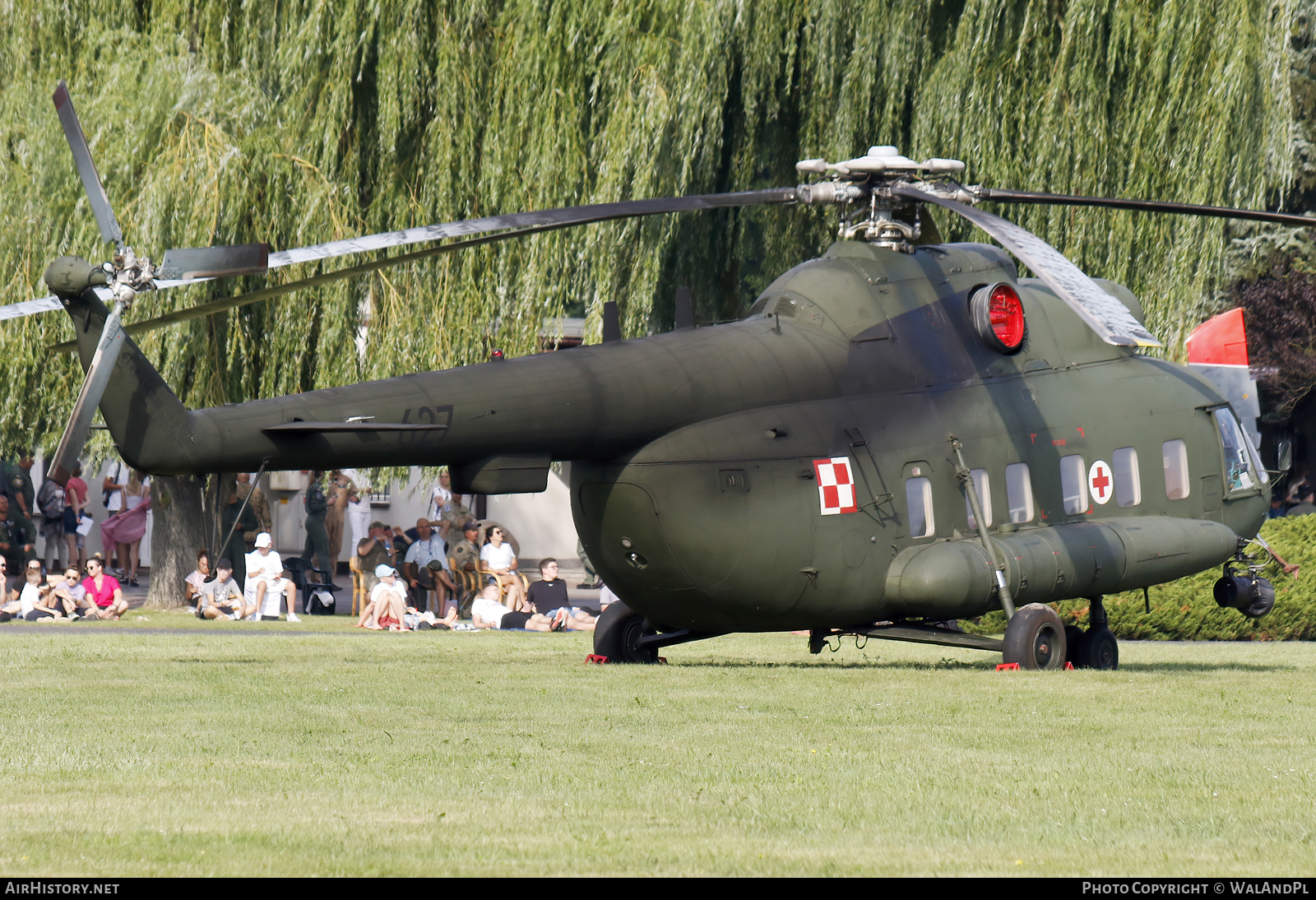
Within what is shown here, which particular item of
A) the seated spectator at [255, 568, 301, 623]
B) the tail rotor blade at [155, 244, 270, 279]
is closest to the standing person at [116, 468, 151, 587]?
the seated spectator at [255, 568, 301, 623]

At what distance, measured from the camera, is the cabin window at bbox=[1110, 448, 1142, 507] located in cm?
1739

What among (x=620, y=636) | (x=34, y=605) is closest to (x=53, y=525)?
(x=34, y=605)

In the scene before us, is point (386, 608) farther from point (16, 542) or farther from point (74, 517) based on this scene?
point (74, 517)

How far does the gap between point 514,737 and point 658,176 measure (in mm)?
12438

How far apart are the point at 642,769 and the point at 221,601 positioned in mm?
16617

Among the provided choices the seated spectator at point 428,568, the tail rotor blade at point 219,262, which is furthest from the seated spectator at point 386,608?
the tail rotor blade at point 219,262

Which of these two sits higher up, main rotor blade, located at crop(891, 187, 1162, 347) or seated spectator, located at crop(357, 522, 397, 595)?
main rotor blade, located at crop(891, 187, 1162, 347)

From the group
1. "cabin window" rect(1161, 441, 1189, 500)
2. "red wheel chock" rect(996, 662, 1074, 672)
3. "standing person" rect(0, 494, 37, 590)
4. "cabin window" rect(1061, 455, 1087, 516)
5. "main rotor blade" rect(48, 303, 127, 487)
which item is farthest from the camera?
"standing person" rect(0, 494, 37, 590)

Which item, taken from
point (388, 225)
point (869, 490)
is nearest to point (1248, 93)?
point (869, 490)

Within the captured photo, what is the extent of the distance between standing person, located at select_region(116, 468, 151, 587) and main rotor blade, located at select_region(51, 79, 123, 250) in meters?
21.9

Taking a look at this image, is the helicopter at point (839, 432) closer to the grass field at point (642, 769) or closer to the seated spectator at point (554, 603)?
the grass field at point (642, 769)

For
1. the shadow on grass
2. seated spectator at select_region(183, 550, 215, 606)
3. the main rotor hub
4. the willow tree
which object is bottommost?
the shadow on grass

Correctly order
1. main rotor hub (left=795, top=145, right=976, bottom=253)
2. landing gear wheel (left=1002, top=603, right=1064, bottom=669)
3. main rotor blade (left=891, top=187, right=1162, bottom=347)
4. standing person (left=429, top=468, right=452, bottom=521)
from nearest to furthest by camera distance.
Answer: main rotor blade (left=891, top=187, right=1162, bottom=347) < main rotor hub (left=795, top=145, right=976, bottom=253) < landing gear wheel (left=1002, top=603, right=1064, bottom=669) < standing person (left=429, top=468, right=452, bottom=521)

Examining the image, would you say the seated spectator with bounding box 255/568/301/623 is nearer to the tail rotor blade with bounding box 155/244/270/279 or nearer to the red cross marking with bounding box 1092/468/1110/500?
the red cross marking with bounding box 1092/468/1110/500
